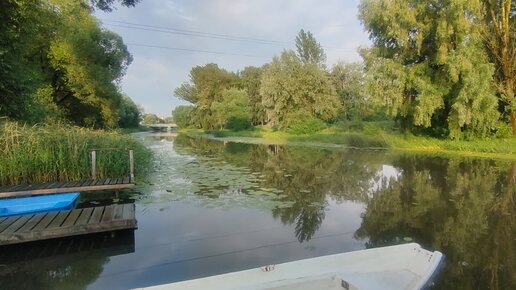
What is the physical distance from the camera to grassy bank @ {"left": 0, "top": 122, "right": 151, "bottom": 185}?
25.7ft

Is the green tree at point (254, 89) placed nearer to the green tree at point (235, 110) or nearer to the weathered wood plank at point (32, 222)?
the green tree at point (235, 110)

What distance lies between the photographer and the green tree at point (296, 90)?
33.0 meters

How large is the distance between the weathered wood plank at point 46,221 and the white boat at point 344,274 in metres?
2.98

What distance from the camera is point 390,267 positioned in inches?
140

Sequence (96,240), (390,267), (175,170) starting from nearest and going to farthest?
1. (390,267)
2. (96,240)
3. (175,170)

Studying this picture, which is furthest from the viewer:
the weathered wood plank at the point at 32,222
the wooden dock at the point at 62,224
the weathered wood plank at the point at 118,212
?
the weathered wood plank at the point at 118,212

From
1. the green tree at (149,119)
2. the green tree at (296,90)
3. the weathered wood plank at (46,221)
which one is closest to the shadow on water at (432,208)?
the weathered wood plank at (46,221)

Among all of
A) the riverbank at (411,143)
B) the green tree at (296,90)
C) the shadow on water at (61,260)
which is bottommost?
the shadow on water at (61,260)

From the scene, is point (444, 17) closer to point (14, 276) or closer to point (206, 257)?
point (206, 257)

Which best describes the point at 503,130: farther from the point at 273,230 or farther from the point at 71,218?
the point at 71,218

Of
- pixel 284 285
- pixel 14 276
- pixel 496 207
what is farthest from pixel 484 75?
pixel 14 276

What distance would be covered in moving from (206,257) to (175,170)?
863 centimetres

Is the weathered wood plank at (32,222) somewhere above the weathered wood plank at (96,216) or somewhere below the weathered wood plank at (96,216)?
below

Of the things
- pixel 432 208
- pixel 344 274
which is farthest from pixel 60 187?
pixel 432 208
